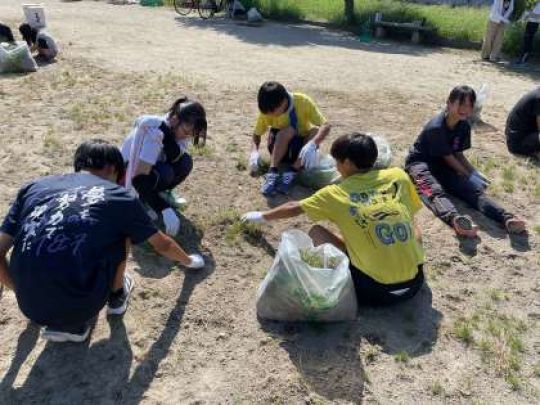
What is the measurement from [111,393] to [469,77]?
782 cm

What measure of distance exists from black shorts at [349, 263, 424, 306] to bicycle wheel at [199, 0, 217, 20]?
1210 centimetres

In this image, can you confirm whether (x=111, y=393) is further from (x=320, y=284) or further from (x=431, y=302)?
(x=431, y=302)

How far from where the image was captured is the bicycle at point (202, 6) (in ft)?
44.8

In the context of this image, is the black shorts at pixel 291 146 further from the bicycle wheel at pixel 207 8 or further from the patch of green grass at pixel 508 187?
the bicycle wheel at pixel 207 8

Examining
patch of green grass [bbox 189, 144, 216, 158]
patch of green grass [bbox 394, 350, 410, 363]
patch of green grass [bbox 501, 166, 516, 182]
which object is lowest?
patch of green grass [bbox 394, 350, 410, 363]

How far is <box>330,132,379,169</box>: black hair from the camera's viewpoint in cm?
279

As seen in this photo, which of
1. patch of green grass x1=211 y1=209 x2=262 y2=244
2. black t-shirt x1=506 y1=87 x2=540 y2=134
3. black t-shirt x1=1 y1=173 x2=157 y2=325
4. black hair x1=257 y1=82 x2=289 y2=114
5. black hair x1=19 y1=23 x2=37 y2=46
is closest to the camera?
black t-shirt x1=1 y1=173 x2=157 y2=325

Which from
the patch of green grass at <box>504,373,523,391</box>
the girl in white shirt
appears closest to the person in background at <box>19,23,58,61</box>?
the girl in white shirt

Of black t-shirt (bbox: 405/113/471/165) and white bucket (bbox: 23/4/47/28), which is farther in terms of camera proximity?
white bucket (bbox: 23/4/47/28)

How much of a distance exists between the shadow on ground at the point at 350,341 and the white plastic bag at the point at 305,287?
0.22 feet

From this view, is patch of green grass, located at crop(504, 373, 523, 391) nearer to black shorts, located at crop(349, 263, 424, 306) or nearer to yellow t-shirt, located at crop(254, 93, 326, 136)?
black shorts, located at crop(349, 263, 424, 306)

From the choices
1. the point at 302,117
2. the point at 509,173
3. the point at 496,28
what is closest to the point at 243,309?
the point at 302,117

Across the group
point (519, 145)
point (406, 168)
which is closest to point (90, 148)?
point (406, 168)

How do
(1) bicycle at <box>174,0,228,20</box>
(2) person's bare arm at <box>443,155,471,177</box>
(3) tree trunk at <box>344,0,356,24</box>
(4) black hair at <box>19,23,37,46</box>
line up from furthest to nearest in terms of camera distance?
(1) bicycle at <box>174,0,228,20</box> < (3) tree trunk at <box>344,0,356,24</box> < (4) black hair at <box>19,23,37,46</box> < (2) person's bare arm at <box>443,155,471,177</box>
